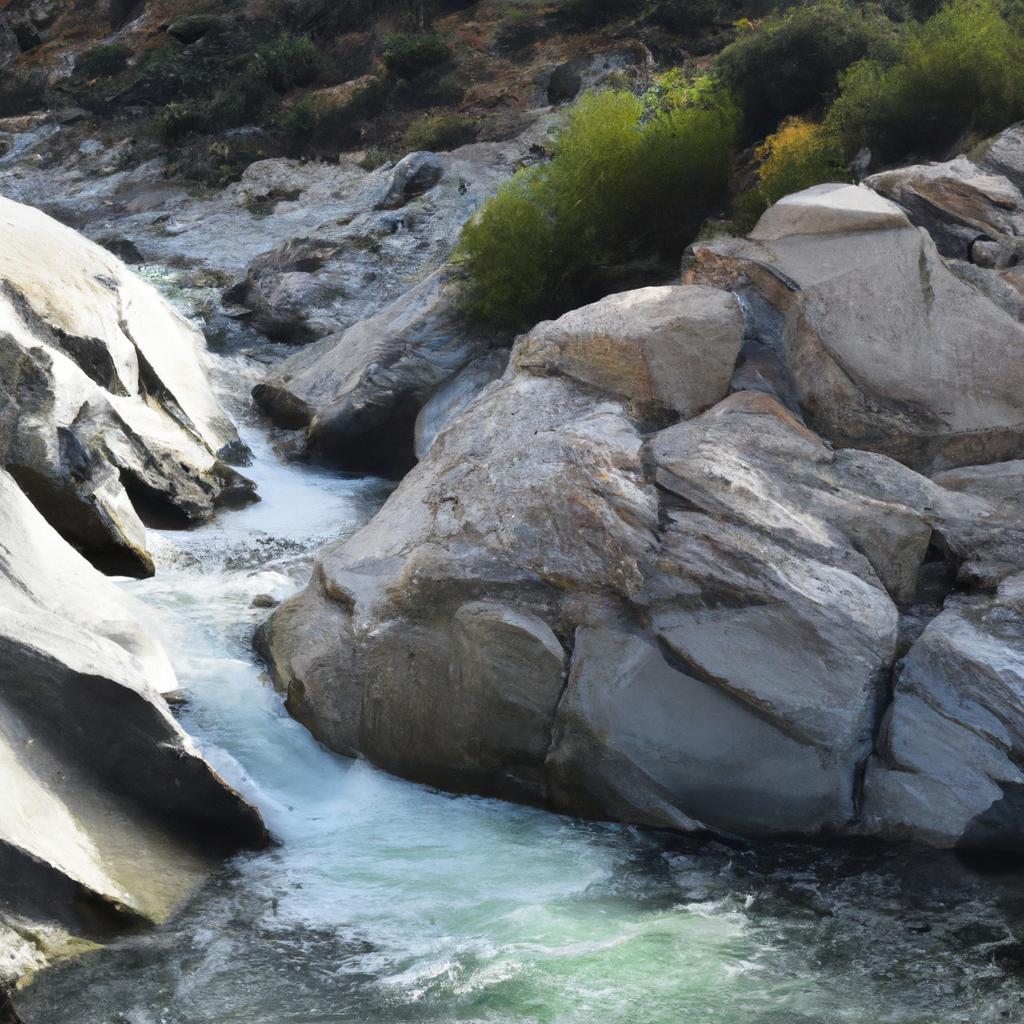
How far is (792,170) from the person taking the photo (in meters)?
14.1

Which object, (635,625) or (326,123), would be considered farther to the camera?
(326,123)

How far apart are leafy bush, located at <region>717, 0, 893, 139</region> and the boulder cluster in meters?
8.86

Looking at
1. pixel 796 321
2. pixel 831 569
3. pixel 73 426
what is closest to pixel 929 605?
pixel 831 569

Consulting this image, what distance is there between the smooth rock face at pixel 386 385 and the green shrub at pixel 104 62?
75.8 ft

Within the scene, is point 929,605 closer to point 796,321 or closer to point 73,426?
point 796,321

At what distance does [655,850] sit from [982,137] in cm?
1041

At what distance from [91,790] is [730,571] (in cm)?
411

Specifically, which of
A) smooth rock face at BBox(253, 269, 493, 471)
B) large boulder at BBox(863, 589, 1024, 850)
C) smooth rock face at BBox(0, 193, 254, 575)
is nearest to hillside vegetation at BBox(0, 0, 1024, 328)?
smooth rock face at BBox(253, 269, 493, 471)

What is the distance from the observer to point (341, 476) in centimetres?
1423

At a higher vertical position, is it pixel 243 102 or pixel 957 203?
pixel 243 102

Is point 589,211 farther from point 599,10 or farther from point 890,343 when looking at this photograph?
point 599,10

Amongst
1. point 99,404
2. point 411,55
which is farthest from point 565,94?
point 99,404

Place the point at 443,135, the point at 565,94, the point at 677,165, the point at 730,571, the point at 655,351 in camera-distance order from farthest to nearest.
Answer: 1. the point at 565,94
2. the point at 443,135
3. the point at 677,165
4. the point at 655,351
5. the point at 730,571

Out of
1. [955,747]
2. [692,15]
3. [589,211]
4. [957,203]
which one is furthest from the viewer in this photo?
[692,15]
